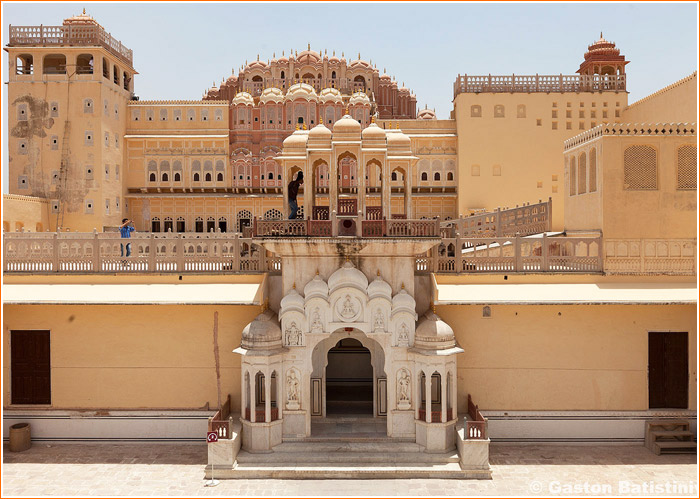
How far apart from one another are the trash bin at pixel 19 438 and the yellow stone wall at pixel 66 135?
1838 cm

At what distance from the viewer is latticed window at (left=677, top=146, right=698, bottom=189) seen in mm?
13719

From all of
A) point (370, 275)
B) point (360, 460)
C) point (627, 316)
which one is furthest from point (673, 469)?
point (370, 275)

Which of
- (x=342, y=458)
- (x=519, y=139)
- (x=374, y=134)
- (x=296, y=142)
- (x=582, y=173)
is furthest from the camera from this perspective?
(x=519, y=139)

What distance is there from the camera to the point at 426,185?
105 ft

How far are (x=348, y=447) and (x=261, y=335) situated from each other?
3.22m

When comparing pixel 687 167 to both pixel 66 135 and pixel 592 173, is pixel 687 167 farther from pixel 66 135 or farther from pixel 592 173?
pixel 66 135

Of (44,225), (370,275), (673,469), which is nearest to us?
(673,469)

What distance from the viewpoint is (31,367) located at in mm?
14000

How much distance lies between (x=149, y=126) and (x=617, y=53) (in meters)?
27.6

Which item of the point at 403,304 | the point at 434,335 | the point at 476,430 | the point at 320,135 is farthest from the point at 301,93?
the point at 476,430

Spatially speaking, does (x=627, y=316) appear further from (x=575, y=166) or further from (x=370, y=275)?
(x=370, y=275)

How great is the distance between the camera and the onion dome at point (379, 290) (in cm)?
1281

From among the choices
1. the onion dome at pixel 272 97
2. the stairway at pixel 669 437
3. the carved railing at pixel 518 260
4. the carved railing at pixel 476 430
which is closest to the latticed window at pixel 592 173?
the carved railing at pixel 518 260

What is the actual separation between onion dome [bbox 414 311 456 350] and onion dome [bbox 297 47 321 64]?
2934 cm
